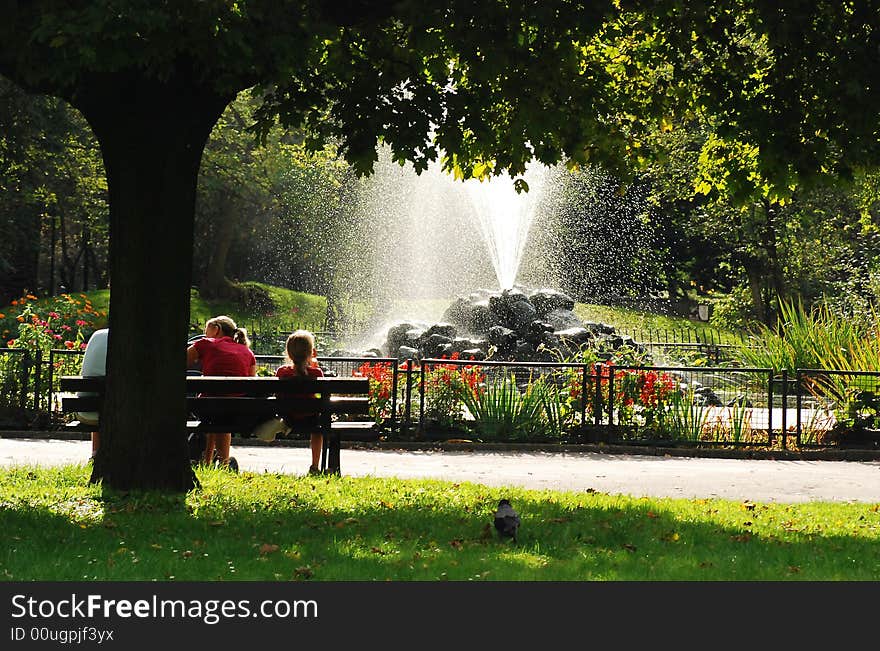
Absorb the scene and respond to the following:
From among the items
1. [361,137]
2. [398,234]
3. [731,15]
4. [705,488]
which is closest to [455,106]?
[361,137]

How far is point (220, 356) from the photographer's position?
11.9 m

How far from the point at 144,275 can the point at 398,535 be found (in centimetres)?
309

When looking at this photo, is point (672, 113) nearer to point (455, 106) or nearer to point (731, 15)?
point (731, 15)

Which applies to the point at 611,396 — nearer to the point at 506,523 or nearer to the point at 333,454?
the point at 333,454

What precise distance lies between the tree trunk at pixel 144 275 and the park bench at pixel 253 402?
1.36m

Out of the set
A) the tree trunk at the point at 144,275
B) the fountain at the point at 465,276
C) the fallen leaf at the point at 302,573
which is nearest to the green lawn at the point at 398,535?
the fallen leaf at the point at 302,573

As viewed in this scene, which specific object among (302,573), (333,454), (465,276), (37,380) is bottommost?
(302,573)

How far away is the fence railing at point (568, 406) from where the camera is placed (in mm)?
15633

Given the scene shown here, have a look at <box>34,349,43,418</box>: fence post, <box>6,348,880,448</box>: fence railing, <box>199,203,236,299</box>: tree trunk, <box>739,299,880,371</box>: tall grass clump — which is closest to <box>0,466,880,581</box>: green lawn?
<box>6,348,880,448</box>: fence railing

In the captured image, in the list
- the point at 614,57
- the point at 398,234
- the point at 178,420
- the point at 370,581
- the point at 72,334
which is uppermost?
the point at 398,234

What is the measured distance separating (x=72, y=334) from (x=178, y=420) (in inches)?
805

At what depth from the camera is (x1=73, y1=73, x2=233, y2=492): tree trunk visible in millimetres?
9266

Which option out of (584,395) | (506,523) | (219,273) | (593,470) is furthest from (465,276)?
(506,523)

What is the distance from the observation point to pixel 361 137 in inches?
393
